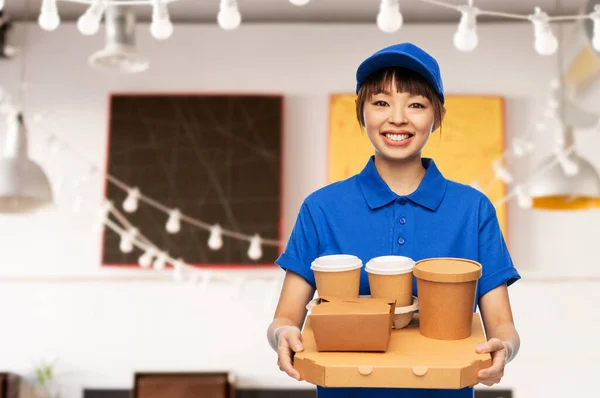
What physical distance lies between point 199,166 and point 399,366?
13.6 feet

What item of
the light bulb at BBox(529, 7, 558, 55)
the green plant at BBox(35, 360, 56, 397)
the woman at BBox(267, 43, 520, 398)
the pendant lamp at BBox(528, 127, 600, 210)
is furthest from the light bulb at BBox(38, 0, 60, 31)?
the green plant at BBox(35, 360, 56, 397)

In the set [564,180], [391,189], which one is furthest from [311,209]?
[564,180]

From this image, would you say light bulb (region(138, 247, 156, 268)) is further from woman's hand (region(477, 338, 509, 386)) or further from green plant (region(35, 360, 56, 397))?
woman's hand (region(477, 338, 509, 386))

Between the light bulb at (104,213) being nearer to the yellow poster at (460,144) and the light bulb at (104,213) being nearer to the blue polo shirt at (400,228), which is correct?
the yellow poster at (460,144)

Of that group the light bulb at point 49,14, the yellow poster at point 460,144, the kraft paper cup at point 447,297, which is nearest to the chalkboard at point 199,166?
the yellow poster at point 460,144

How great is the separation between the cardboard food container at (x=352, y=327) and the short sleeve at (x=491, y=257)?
28 centimetres

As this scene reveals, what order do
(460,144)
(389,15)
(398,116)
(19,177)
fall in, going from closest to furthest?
1. (398,116)
2. (389,15)
3. (19,177)
4. (460,144)

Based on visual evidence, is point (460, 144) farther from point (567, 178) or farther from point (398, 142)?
point (398, 142)

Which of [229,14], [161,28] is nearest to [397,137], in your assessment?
[229,14]

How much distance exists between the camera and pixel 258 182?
16.8ft

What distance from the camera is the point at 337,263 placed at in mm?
1342

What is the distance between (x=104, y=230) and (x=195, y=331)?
0.91 m

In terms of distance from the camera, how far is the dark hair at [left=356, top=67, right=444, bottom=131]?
1442 mm

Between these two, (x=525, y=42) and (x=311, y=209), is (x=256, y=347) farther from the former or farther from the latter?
(x=311, y=209)
